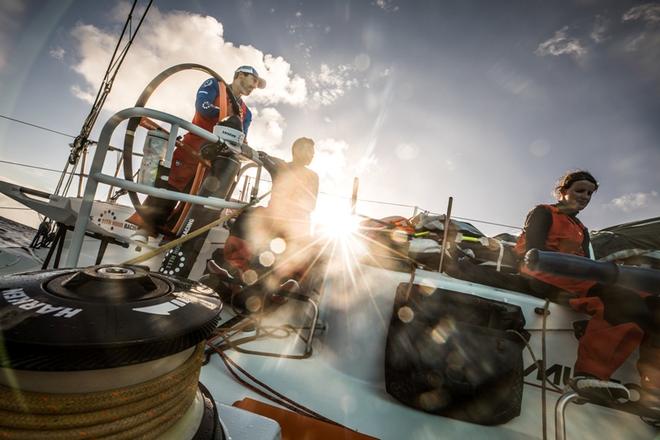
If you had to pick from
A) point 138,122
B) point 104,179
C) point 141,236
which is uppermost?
point 138,122

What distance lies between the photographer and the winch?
0.45 m

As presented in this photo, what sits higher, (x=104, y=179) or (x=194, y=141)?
(x=194, y=141)

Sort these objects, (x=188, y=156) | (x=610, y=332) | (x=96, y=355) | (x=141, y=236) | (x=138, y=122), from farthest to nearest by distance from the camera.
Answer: (x=188, y=156) < (x=141, y=236) < (x=138, y=122) < (x=610, y=332) < (x=96, y=355)

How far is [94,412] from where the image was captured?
1.71 ft

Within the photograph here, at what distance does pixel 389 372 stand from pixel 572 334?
1335 mm

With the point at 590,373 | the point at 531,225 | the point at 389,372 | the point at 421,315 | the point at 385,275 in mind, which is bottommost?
the point at 389,372

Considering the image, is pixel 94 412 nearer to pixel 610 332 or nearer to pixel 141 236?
pixel 141 236

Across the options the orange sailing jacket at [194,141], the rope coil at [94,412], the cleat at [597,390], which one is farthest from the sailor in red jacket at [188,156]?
the cleat at [597,390]

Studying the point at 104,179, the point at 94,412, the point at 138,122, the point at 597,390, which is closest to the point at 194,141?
the point at 138,122

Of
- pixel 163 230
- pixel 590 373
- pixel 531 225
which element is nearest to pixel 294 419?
pixel 590 373

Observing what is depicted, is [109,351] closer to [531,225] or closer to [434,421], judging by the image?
[434,421]

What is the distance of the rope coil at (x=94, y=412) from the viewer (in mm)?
483

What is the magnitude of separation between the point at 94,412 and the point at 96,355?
153 millimetres

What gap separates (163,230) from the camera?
2594mm
